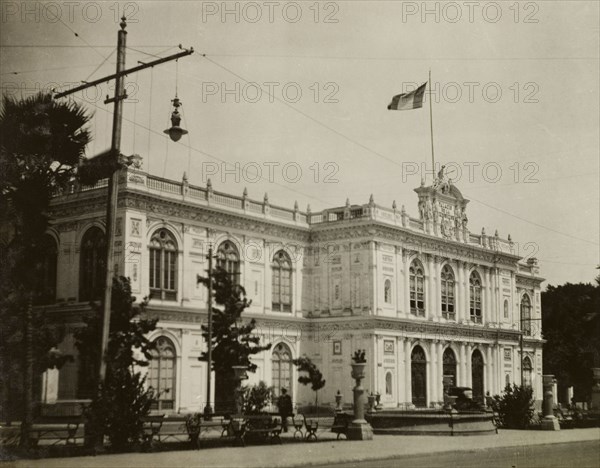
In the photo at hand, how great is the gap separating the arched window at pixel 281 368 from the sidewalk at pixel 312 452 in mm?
16598

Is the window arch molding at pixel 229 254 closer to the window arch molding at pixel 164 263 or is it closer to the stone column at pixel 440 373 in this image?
the window arch molding at pixel 164 263

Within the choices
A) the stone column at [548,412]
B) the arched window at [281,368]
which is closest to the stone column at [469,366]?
the arched window at [281,368]

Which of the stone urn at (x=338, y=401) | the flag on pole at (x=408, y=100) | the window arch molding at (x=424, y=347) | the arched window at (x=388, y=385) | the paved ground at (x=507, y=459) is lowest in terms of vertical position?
the paved ground at (x=507, y=459)

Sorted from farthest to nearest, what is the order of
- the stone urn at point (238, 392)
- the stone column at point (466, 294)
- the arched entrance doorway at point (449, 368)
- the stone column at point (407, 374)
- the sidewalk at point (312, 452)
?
the stone column at point (466, 294), the arched entrance doorway at point (449, 368), the stone column at point (407, 374), the stone urn at point (238, 392), the sidewalk at point (312, 452)

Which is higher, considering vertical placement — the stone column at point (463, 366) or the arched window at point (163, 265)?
the arched window at point (163, 265)

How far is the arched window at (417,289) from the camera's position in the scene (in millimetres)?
49594

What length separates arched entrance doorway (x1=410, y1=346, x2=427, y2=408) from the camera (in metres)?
48.7

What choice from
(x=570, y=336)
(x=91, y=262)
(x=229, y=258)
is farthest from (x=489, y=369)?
(x=91, y=262)

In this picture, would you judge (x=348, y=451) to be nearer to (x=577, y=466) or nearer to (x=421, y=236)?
(x=577, y=466)

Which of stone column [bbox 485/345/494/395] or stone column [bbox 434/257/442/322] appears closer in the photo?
stone column [bbox 434/257/442/322]

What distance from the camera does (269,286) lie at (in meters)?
44.3

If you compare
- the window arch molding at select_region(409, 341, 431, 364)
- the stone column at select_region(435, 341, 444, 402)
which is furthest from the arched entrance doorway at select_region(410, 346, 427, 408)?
the stone column at select_region(435, 341, 444, 402)

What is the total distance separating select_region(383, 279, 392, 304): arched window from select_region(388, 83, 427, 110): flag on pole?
15769 millimetres

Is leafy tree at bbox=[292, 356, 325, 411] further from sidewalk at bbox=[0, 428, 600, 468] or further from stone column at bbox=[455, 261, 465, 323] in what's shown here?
sidewalk at bbox=[0, 428, 600, 468]
